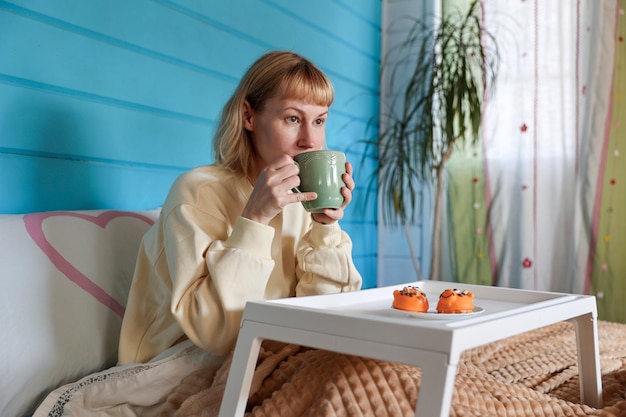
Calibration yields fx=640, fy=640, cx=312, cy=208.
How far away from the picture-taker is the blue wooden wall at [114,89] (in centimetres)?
146

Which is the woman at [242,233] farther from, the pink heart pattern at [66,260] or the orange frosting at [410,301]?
the orange frosting at [410,301]

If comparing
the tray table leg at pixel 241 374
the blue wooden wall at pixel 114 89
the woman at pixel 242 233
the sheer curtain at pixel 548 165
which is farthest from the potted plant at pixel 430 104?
the tray table leg at pixel 241 374

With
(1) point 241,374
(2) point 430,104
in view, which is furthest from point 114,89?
(2) point 430,104

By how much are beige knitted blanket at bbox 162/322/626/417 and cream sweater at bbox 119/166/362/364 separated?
0.34 ft

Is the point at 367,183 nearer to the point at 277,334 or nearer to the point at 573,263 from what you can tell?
the point at 573,263

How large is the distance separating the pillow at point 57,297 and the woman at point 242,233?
0.23ft

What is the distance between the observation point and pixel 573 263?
2770 millimetres

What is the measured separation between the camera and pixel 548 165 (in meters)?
2.83

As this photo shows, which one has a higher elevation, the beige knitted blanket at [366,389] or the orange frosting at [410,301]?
the orange frosting at [410,301]

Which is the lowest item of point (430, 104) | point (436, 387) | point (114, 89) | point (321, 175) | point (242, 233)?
point (436, 387)

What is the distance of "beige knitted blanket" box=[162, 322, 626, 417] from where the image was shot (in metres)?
0.90

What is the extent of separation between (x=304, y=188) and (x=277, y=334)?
0.37 meters

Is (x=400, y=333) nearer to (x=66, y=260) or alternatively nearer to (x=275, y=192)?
(x=275, y=192)

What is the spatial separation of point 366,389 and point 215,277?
35 cm
